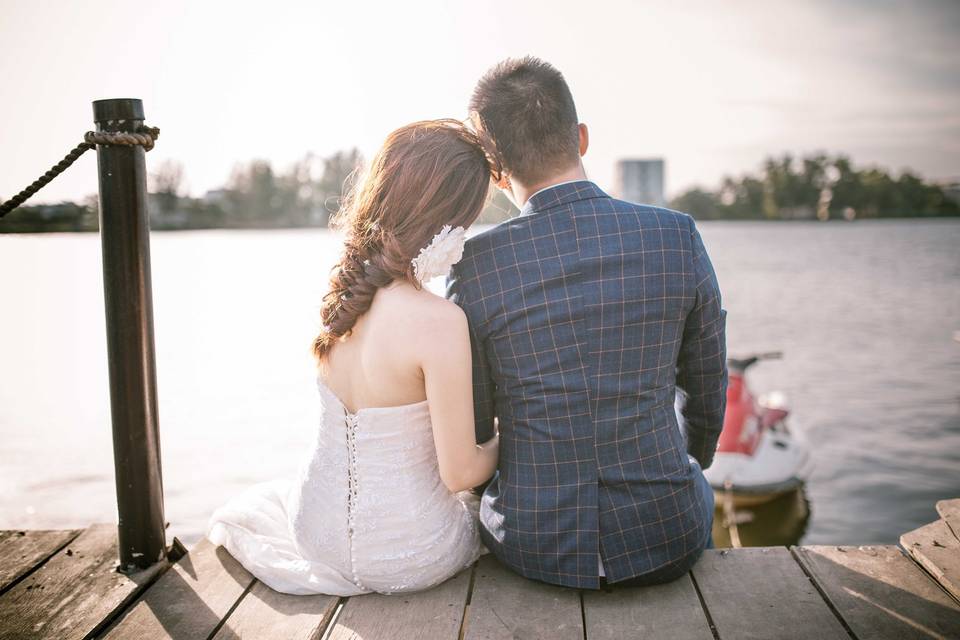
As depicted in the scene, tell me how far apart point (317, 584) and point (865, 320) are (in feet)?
74.4

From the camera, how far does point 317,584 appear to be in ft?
7.79

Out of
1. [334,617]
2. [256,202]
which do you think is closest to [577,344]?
[334,617]

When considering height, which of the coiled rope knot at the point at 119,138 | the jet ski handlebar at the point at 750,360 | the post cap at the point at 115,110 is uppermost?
the post cap at the point at 115,110

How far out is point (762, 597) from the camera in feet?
7.55

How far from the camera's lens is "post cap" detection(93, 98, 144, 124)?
7.90ft

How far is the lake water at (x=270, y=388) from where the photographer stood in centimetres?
838

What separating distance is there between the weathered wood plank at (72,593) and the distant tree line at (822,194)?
71007 mm

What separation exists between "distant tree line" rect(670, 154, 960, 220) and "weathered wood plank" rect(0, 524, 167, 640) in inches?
2796

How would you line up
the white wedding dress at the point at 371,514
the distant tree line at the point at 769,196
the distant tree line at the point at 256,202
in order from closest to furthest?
the white wedding dress at the point at 371,514 < the distant tree line at the point at 256,202 < the distant tree line at the point at 769,196

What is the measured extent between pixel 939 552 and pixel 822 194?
80358 millimetres

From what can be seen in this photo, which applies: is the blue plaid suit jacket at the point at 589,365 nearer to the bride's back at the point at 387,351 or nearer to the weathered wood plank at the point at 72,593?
the bride's back at the point at 387,351

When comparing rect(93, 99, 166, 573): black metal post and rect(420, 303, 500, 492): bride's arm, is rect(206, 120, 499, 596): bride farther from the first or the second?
rect(93, 99, 166, 573): black metal post

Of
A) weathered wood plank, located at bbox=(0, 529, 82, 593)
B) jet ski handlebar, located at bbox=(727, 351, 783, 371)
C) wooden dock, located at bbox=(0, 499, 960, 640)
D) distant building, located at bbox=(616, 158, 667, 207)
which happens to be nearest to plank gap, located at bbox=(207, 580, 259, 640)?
wooden dock, located at bbox=(0, 499, 960, 640)

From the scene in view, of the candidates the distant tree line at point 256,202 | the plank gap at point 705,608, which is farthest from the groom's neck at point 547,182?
the distant tree line at point 256,202
